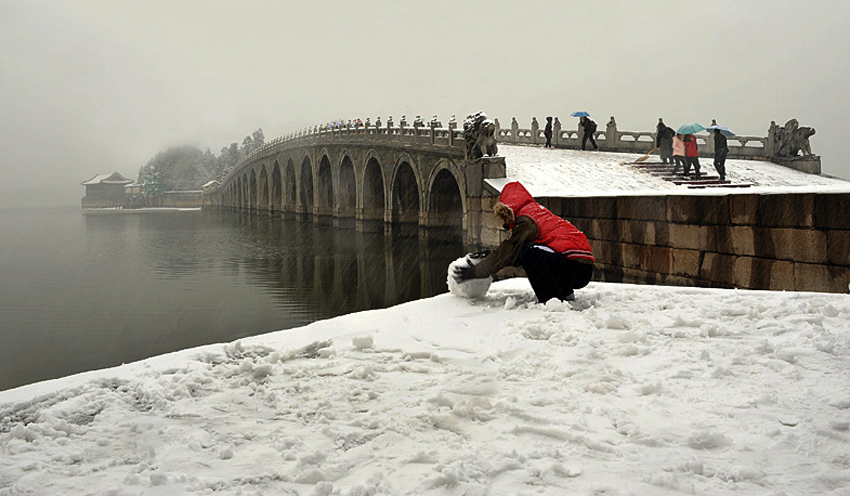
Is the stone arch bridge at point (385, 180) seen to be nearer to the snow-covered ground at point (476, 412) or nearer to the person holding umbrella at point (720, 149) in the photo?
the person holding umbrella at point (720, 149)

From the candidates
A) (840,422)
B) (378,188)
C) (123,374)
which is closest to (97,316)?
(123,374)

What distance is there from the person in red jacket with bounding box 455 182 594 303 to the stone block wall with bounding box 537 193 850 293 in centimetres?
274

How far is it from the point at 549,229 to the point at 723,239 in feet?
11.1

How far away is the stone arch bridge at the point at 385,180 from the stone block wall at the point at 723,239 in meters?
6.75

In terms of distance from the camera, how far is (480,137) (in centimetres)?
1656

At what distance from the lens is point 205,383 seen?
332cm

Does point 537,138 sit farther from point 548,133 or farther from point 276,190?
point 276,190

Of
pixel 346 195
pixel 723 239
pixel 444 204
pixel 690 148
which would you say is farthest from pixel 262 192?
pixel 723 239

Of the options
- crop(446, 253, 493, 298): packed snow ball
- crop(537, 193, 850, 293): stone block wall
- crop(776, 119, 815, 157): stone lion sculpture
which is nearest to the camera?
crop(446, 253, 493, 298): packed snow ball

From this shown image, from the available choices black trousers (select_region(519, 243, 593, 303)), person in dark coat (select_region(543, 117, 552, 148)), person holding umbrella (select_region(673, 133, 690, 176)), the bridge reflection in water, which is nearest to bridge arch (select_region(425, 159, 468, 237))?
the bridge reflection in water

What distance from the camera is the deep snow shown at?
7.36ft

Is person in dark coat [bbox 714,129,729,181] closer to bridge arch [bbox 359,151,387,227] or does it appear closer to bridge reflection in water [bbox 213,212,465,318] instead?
bridge reflection in water [bbox 213,212,465,318]

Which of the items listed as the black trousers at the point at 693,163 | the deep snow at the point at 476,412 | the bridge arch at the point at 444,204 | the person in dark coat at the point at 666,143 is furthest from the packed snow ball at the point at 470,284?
the bridge arch at the point at 444,204

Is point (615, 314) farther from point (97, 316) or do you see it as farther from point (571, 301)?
point (97, 316)
